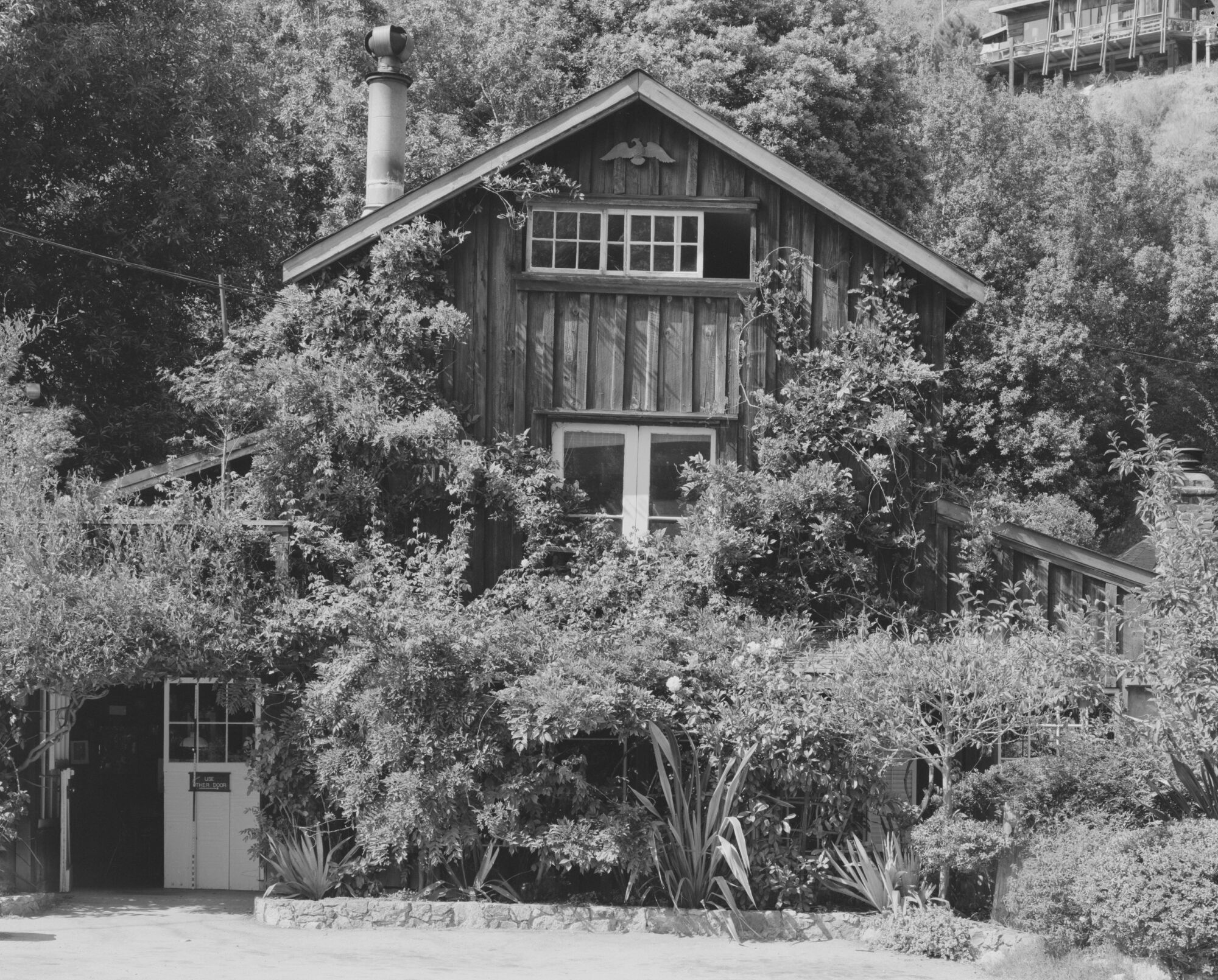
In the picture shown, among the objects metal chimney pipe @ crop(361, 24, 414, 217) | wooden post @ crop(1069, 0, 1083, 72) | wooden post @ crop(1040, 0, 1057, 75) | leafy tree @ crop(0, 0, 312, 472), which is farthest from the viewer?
wooden post @ crop(1040, 0, 1057, 75)

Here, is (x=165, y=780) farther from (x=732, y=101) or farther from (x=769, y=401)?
(x=732, y=101)

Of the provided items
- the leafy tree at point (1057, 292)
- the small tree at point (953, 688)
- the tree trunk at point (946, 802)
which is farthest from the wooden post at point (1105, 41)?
the tree trunk at point (946, 802)

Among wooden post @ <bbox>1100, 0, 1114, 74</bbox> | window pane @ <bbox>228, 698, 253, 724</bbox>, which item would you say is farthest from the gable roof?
wooden post @ <bbox>1100, 0, 1114, 74</bbox>

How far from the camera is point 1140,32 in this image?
79.3 m

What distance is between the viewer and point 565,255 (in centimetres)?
1493

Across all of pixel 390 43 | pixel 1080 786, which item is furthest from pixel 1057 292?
pixel 1080 786

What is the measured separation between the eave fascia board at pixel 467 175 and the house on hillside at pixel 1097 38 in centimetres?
6991

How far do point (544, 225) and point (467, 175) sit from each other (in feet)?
3.44

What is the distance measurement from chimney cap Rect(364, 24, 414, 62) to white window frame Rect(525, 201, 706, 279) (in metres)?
3.00

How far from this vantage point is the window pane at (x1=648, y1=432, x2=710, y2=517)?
1466cm

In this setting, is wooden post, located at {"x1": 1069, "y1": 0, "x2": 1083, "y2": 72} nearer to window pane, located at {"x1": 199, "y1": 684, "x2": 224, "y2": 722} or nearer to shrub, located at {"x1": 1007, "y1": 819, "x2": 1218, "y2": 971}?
Answer: window pane, located at {"x1": 199, "y1": 684, "x2": 224, "y2": 722}

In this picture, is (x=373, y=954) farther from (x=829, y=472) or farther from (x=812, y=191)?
(x=812, y=191)

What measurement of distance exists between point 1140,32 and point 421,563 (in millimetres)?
78392

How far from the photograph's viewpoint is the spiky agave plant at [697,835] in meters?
Result: 12.1
